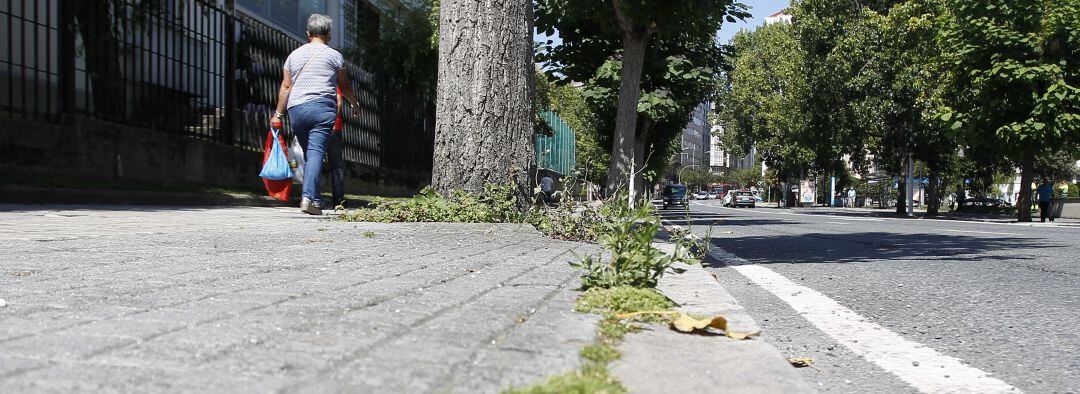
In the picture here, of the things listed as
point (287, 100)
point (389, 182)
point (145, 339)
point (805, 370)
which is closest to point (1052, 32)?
point (389, 182)

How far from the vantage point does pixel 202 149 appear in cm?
1164

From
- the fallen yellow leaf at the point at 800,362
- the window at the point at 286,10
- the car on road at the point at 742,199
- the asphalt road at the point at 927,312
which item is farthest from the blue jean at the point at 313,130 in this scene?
the car on road at the point at 742,199

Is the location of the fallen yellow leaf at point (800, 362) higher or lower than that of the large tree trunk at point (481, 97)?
lower

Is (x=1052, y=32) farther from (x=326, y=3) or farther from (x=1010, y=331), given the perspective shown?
(x=1010, y=331)

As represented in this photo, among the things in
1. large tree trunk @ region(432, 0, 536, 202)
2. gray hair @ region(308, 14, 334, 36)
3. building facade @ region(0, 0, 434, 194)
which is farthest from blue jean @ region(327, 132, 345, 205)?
large tree trunk @ region(432, 0, 536, 202)

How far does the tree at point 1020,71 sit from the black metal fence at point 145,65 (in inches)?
766

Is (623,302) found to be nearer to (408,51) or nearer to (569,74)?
(569,74)

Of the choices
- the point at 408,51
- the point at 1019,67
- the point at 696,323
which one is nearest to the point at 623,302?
the point at 696,323

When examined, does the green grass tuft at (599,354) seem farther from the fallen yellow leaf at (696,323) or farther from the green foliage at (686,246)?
the green foliage at (686,246)

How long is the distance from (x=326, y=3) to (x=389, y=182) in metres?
10.4

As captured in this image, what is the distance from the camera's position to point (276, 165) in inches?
304

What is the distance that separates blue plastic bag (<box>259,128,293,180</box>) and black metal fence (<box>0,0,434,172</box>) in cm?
79

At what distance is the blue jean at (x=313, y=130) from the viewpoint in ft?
24.2

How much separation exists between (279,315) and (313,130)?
17.5 ft
